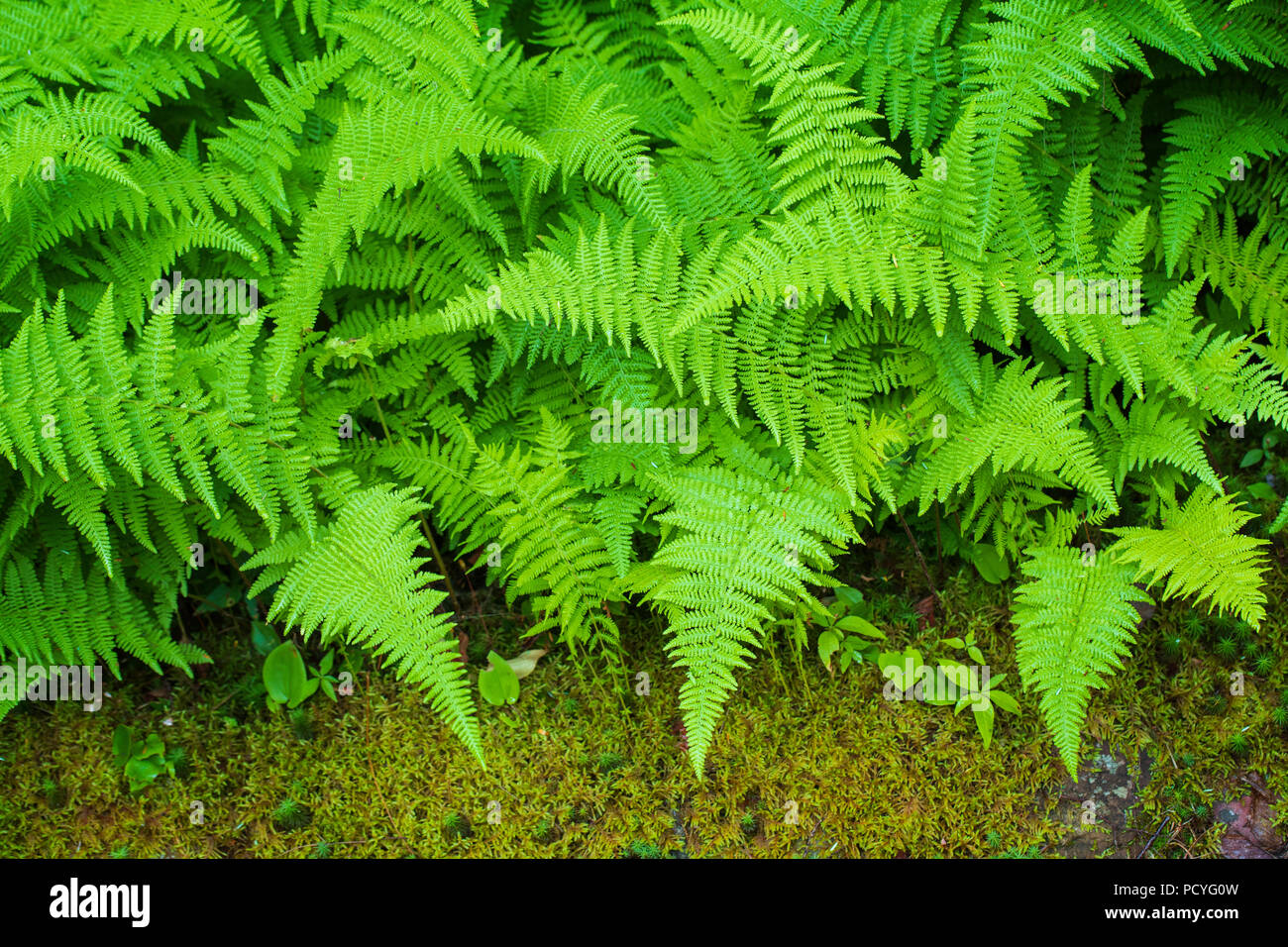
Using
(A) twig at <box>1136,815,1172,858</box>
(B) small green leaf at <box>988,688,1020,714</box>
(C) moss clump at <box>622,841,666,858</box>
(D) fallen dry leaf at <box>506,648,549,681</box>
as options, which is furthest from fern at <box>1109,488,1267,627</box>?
(D) fallen dry leaf at <box>506,648,549,681</box>

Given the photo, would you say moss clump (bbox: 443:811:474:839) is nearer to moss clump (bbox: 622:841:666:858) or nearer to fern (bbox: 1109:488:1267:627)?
moss clump (bbox: 622:841:666:858)

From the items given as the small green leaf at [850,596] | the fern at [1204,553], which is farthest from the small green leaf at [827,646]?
the fern at [1204,553]

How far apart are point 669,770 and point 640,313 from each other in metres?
1.74

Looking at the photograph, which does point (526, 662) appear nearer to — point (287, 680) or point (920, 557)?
point (287, 680)

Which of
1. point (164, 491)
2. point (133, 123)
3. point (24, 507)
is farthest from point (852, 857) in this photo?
point (133, 123)

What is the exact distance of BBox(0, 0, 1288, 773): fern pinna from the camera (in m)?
3.69

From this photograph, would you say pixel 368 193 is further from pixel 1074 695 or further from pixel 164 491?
pixel 1074 695

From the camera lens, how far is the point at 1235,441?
4.42 m

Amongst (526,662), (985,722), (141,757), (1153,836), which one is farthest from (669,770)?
(141,757)

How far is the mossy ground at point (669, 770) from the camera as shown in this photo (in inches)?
144

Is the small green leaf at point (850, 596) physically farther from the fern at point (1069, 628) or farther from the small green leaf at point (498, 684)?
the small green leaf at point (498, 684)

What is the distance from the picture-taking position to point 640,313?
3762mm

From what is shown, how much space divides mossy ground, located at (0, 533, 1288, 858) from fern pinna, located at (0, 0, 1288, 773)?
234 millimetres

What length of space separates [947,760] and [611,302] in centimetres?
214
